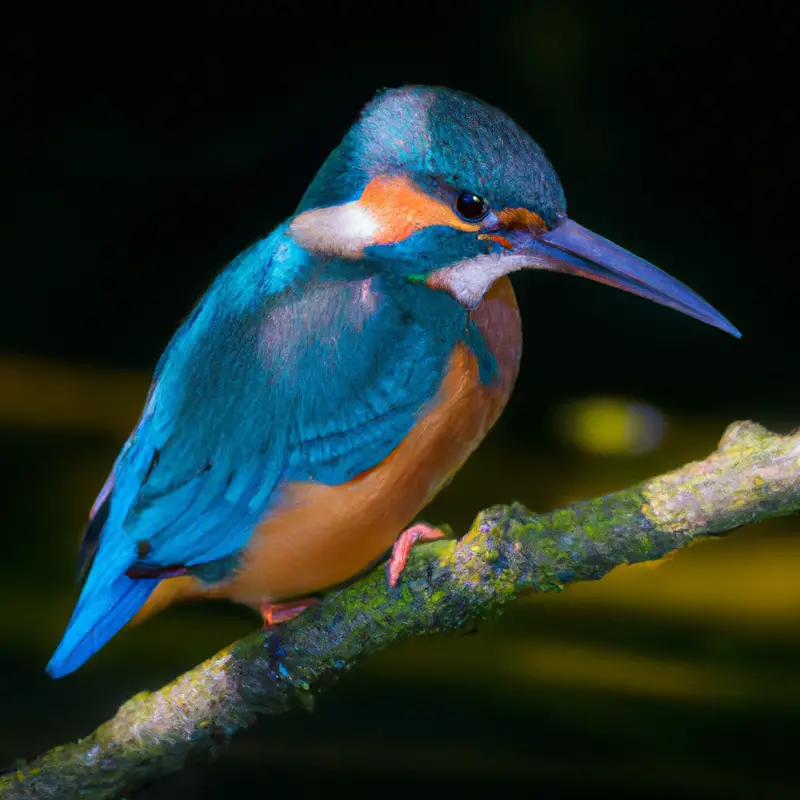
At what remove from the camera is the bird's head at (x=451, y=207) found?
0.63 metres

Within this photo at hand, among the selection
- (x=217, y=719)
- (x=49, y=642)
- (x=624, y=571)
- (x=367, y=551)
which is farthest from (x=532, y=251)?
(x=49, y=642)

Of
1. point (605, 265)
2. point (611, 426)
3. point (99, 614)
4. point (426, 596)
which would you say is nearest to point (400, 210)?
point (605, 265)

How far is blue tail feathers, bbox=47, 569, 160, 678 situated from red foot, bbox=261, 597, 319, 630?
0.10 m

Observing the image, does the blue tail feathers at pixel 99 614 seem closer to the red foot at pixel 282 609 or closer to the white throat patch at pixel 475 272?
the red foot at pixel 282 609

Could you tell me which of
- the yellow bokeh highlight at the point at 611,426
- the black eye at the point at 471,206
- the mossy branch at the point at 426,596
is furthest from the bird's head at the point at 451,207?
the yellow bokeh highlight at the point at 611,426

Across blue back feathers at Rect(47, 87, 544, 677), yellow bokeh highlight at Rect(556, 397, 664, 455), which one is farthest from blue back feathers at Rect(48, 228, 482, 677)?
yellow bokeh highlight at Rect(556, 397, 664, 455)

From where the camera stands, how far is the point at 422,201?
2.14 feet

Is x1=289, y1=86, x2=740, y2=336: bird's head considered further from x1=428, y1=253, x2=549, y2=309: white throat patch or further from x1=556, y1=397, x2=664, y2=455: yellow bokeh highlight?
x1=556, y1=397, x2=664, y2=455: yellow bokeh highlight

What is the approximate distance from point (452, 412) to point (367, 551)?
0.43ft

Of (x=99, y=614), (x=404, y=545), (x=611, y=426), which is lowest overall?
(x=99, y=614)

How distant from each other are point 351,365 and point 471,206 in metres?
0.14

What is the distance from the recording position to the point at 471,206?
0.64 meters

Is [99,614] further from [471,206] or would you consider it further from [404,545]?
[471,206]

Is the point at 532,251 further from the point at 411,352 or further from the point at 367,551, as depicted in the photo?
the point at 367,551
